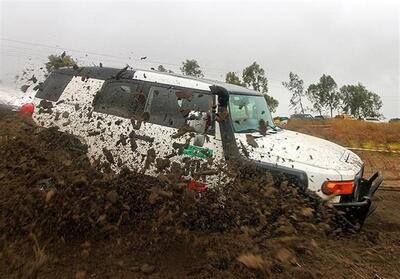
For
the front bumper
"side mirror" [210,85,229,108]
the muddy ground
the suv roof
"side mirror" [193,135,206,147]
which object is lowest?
the muddy ground

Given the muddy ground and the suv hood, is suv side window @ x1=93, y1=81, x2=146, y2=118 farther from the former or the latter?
the suv hood

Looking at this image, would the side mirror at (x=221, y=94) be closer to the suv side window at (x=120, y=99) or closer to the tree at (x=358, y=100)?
the suv side window at (x=120, y=99)

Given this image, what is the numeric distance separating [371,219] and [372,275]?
104 inches

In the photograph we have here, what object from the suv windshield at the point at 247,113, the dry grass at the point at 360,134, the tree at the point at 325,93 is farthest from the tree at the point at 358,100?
the suv windshield at the point at 247,113

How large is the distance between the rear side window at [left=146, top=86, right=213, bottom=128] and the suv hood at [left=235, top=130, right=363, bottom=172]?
65cm

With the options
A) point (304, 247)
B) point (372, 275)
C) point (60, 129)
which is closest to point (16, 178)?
point (60, 129)

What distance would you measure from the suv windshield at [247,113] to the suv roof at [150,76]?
123mm

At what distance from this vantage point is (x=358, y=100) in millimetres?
68312

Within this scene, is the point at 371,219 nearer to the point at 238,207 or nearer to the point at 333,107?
the point at 238,207

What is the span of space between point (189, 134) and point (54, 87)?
2.46 metres

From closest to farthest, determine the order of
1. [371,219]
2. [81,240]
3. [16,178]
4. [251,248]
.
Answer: [251,248]
[81,240]
[16,178]
[371,219]

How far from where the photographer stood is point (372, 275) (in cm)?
441

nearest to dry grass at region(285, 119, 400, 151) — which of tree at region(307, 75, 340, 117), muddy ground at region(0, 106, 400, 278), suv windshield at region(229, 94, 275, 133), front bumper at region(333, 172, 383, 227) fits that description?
suv windshield at region(229, 94, 275, 133)

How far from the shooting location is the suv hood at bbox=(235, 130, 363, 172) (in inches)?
202
